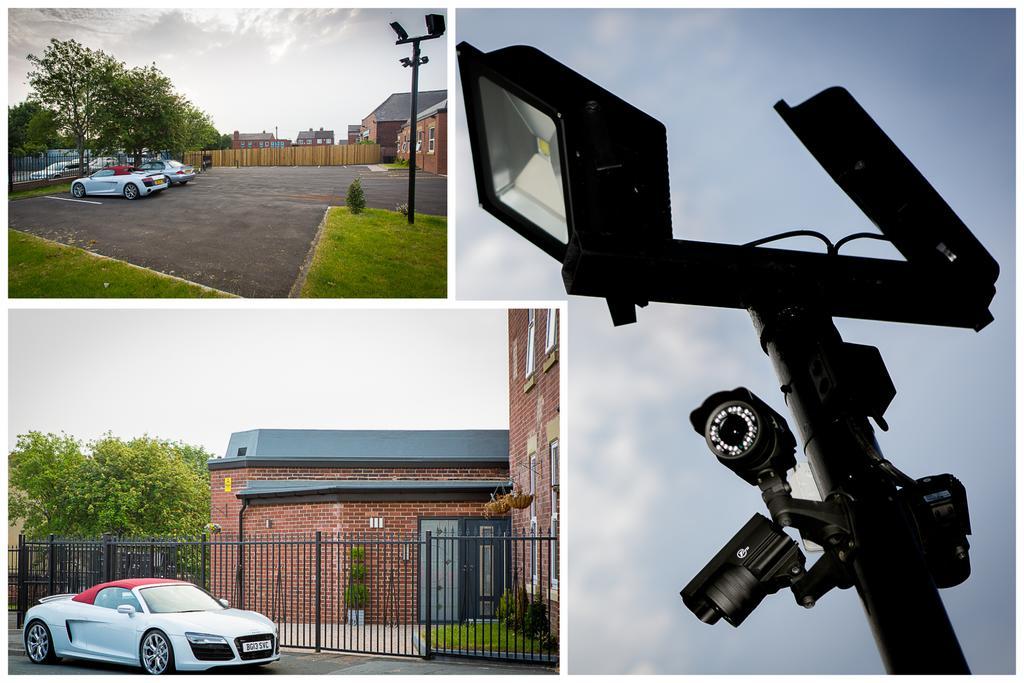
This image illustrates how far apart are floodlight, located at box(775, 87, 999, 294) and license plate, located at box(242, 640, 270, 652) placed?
31.4ft

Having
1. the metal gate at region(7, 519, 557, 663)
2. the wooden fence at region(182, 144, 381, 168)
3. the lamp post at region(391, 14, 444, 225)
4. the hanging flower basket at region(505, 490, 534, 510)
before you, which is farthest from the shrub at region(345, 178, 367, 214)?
the hanging flower basket at region(505, 490, 534, 510)

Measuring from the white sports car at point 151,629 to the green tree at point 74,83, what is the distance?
4.82 metres

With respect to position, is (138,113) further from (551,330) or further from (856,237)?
(856,237)

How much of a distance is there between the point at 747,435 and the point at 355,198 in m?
9.02

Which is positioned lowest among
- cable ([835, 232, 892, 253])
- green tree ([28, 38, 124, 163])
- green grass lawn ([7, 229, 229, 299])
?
cable ([835, 232, 892, 253])

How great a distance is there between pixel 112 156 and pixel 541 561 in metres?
6.57

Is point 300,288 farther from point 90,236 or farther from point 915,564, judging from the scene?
point 915,564

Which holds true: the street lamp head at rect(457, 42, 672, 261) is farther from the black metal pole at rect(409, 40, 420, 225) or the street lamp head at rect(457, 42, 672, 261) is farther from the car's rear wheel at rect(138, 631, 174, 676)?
the car's rear wheel at rect(138, 631, 174, 676)

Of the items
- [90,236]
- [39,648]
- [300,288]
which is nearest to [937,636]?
[300,288]

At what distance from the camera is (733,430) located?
1497 mm

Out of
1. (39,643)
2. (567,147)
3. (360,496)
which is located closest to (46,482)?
(360,496)

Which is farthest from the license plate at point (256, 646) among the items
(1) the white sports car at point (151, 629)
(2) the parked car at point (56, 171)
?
(2) the parked car at point (56, 171)

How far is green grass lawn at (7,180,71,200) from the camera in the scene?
9.25m

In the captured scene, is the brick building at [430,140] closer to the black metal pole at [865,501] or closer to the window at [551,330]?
the window at [551,330]
